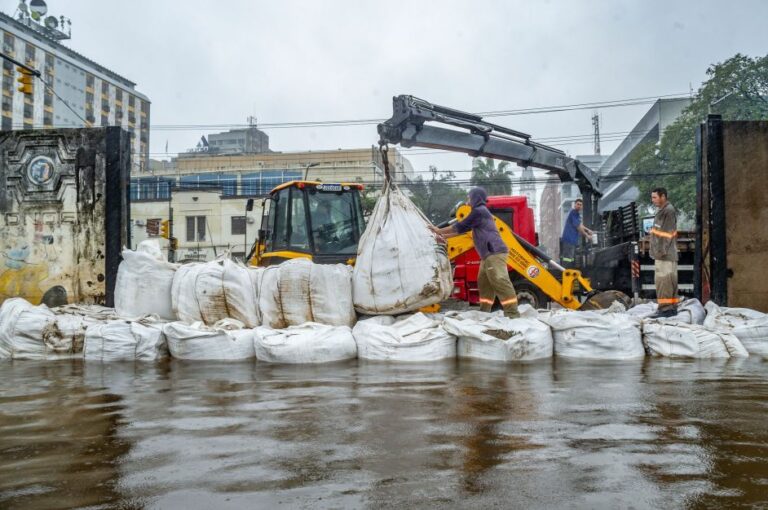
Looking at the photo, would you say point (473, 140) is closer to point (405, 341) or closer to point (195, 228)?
point (405, 341)

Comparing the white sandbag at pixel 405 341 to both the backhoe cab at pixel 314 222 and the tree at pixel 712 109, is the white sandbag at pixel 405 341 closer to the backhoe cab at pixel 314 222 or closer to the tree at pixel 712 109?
the backhoe cab at pixel 314 222

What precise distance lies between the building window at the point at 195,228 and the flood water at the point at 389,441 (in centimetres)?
3162

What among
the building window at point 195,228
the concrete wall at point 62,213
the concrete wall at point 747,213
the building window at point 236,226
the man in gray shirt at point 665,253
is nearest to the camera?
the man in gray shirt at point 665,253

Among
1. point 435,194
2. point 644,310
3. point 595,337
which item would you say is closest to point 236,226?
point 435,194

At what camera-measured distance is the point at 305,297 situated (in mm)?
5559

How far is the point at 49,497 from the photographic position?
1.88m

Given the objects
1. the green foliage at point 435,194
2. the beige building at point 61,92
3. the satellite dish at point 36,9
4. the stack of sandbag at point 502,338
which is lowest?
the stack of sandbag at point 502,338

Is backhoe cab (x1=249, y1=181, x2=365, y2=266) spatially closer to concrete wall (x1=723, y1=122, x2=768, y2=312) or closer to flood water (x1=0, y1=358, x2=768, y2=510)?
flood water (x1=0, y1=358, x2=768, y2=510)

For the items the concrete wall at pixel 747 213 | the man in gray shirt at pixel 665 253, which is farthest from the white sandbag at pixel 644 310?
the concrete wall at pixel 747 213

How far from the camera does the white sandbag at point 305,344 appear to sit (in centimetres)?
501

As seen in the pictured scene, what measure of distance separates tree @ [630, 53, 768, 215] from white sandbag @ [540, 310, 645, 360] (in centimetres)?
1890

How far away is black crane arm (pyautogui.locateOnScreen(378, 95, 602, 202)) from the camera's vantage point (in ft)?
34.9

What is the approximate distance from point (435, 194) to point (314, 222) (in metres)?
31.0

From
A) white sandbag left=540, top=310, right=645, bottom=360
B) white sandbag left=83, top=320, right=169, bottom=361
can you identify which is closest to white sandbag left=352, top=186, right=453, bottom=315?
white sandbag left=540, top=310, right=645, bottom=360
